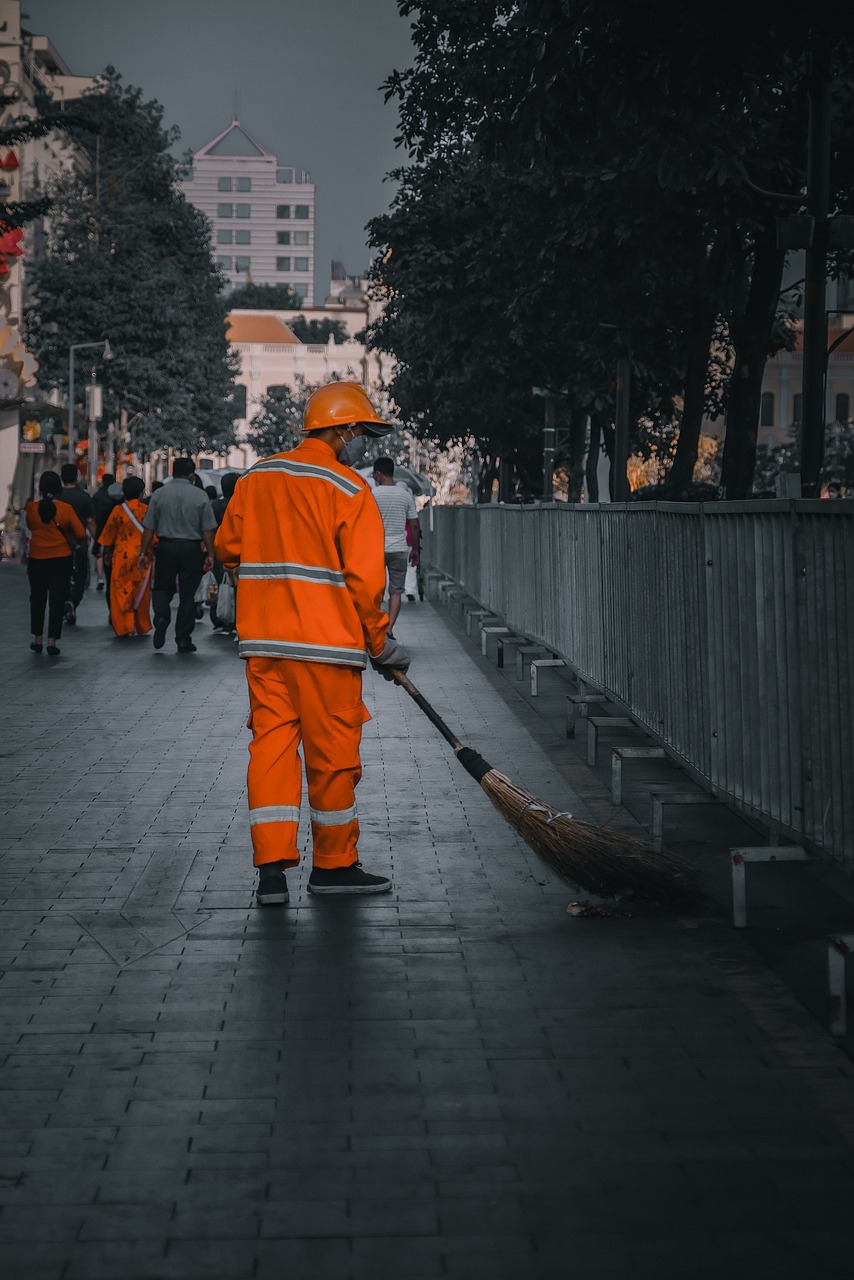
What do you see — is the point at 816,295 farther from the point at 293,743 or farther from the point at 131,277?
the point at 131,277

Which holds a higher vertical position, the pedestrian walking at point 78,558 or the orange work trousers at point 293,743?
the pedestrian walking at point 78,558

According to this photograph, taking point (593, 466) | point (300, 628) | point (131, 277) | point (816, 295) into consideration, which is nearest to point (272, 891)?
point (300, 628)

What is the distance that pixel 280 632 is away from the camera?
7109 mm

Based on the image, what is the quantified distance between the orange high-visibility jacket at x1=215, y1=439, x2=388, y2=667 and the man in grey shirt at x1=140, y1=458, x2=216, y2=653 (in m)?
12.4

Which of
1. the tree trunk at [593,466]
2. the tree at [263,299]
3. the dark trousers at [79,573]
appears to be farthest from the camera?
the tree at [263,299]

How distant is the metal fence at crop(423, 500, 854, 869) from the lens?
6227mm

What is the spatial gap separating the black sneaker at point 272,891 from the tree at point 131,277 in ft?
178

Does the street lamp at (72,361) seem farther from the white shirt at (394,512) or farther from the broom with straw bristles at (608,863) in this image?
the broom with straw bristles at (608,863)

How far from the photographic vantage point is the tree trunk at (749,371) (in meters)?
19.4

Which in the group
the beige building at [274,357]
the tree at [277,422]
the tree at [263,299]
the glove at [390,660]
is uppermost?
the tree at [263,299]

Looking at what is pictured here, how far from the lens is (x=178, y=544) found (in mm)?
19797

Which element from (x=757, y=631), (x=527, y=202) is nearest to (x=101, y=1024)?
(x=757, y=631)

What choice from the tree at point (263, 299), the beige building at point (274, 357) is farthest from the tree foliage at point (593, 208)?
the tree at point (263, 299)

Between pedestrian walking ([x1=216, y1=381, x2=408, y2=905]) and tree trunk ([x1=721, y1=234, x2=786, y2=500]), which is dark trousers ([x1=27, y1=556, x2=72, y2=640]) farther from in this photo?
pedestrian walking ([x1=216, y1=381, x2=408, y2=905])
